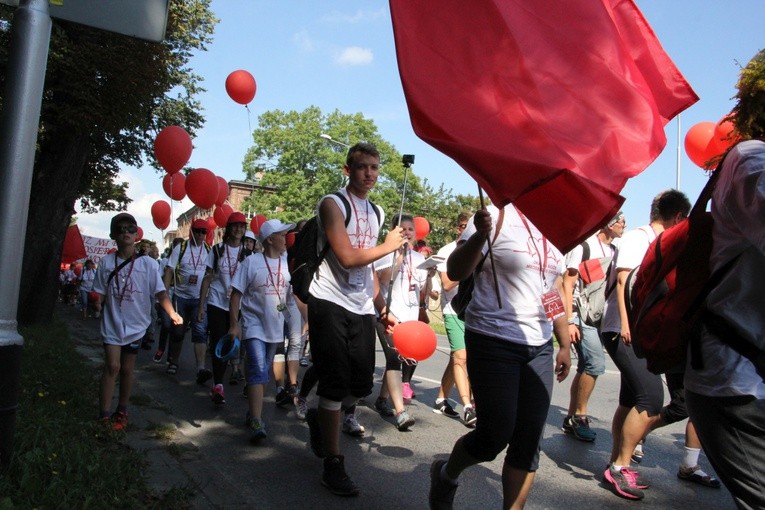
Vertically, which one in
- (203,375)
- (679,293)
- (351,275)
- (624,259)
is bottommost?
(203,375)

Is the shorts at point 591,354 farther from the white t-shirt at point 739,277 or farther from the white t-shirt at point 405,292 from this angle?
the white t-shirt at point 739,277

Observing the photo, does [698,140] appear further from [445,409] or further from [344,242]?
[344,242]

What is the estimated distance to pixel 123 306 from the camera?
19.5 feet

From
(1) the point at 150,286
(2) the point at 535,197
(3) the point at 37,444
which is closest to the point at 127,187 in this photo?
(1) the point at 150,286

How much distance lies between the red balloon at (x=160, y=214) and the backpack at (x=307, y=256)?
49.2 feet

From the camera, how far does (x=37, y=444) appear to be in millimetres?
4309

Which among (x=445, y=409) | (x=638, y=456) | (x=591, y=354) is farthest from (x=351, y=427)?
(x=638, y=456)

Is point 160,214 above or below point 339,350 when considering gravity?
above

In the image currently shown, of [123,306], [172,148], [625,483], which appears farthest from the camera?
[172,148]

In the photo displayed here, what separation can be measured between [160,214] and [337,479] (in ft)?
51.3

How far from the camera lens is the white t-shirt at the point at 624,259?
5.12 m

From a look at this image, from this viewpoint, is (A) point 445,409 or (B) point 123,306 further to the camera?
(A) point 445,409

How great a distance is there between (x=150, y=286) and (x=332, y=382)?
2.46m

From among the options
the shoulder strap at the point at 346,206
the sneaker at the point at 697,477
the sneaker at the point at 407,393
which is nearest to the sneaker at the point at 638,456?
the sneaker at the point at 697,477
